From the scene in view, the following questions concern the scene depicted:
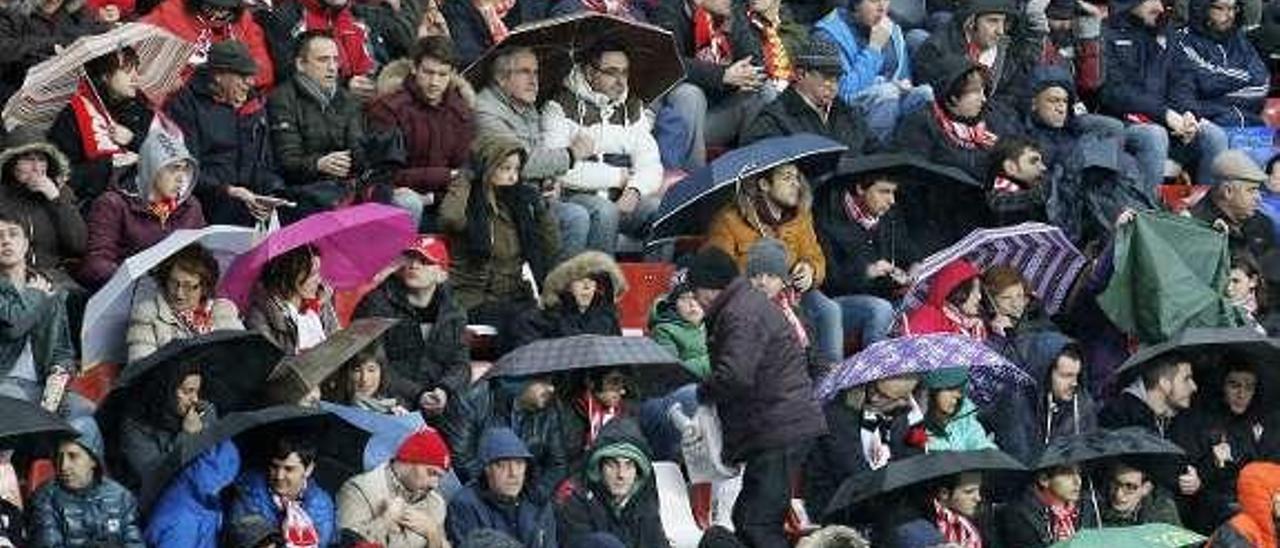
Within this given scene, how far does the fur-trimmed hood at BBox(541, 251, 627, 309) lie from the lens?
69.5ft

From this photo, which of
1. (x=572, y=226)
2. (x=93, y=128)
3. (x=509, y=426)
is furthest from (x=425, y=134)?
(x=509, y=426)

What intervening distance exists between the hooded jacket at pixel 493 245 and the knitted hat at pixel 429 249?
1.64ft

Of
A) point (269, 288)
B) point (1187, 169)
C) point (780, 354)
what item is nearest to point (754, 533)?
point (780, 354)

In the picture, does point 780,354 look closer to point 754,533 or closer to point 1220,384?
point 754,533

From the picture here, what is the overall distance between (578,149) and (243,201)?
217 cm

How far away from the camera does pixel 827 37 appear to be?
2512cm

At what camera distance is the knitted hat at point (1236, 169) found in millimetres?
24281

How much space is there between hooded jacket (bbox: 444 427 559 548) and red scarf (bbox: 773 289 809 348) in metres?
2.18

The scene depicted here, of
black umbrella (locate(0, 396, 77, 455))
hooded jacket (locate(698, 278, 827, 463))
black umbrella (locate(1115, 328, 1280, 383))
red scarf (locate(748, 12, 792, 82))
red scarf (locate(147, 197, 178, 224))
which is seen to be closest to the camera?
black umbrella (locate(0, 396, 77, 455))

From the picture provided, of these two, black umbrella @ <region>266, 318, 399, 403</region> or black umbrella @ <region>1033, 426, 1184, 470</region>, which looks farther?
black umbrella @ <region>1033, 426, 1184, 470</region>

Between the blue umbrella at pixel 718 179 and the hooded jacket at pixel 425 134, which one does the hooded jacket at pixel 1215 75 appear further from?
the hooded jacket at pixel 425 134

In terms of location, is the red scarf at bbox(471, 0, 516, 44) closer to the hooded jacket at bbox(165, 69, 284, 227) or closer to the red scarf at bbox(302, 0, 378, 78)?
the red scarf at bbox(302, 0, 378, 78)

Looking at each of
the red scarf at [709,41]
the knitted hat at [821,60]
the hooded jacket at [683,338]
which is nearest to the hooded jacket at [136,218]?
the hooded jacket at [683,338]

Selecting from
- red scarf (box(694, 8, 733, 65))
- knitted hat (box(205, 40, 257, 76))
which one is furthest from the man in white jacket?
knitted hat (box(205, 40, 257, 76))
